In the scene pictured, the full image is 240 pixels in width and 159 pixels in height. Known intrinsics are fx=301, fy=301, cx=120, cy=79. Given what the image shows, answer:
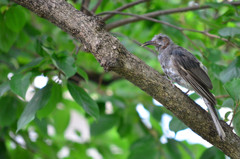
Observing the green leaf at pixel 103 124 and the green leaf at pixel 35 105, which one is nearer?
the green leaf at pixel 35 105

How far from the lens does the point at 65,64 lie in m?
2.89

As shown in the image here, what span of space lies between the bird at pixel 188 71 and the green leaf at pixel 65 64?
134 centimetres

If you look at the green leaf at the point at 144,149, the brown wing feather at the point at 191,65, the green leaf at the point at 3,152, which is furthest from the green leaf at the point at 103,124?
the brown wing feather at the point at 191,65

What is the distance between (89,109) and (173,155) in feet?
5.68

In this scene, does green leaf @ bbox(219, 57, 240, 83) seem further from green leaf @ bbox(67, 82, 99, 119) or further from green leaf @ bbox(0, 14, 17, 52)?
green leaf @ bbox(0, 14, 17, 52)

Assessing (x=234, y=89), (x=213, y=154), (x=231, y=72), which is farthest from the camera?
(x=213, y=154)

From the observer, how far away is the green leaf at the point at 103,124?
435 cm

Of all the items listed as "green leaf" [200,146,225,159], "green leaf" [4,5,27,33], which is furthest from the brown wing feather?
"green leaf" [4,5,27,33]

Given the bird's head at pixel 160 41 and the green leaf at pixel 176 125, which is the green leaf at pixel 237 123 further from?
the bird's head at pixel 160 41

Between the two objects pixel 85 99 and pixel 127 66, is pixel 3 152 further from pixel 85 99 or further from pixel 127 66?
pixel 127 66

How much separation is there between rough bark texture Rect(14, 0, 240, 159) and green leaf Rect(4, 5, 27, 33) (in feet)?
3.24

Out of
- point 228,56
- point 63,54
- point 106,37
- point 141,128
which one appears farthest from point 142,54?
point 106,37

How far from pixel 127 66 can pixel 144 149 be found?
1.89m

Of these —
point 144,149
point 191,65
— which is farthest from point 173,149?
point 191,65
